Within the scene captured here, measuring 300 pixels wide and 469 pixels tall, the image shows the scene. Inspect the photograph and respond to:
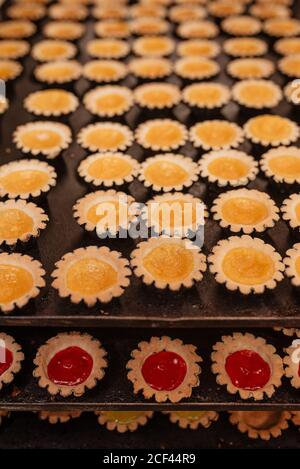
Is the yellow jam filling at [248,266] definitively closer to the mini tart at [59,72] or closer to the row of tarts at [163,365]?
the row of tarts at [163,365]

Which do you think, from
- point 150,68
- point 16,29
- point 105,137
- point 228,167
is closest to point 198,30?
point 150,68

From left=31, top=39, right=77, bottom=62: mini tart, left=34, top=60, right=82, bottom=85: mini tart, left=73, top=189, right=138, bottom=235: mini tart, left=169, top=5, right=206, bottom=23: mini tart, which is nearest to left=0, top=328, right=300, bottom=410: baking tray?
left=73, top=189, right=138, bottom=235: mini tart

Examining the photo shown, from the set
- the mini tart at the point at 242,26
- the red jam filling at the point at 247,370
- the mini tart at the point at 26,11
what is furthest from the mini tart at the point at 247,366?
the mini tart at the point at 26,11

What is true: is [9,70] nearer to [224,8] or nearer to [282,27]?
[224,8]
